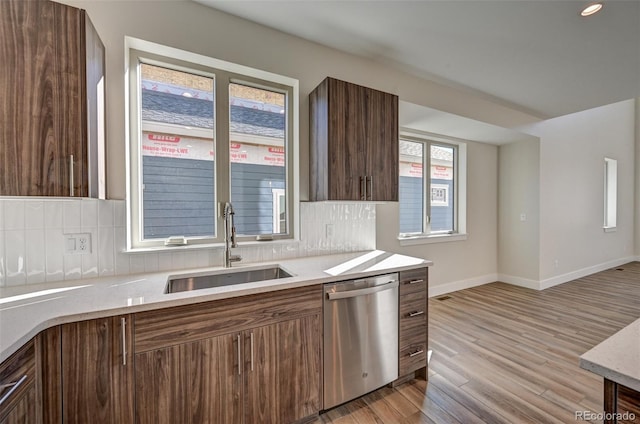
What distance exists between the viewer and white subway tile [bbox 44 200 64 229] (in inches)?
58.3

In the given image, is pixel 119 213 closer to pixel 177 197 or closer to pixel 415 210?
pixel 177 197

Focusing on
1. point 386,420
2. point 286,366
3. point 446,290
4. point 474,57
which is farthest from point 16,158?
point 446,290

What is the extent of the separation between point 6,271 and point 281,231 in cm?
164

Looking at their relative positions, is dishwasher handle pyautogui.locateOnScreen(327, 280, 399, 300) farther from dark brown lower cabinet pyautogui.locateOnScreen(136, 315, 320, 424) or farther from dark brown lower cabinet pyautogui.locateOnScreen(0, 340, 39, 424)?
dark brown lower cabinet pyautogui.locateOnScreen(0, 340, 39, 424)

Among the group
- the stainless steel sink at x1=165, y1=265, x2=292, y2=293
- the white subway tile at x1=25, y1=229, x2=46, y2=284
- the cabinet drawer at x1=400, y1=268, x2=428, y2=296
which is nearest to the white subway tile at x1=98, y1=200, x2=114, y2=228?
the white subway tile at x1=25, y1=229, x2=46, y2=284

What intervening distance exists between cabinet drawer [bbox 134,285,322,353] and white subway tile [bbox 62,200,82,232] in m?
0.84

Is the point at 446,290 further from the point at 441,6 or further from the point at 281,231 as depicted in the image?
the point at 441,6

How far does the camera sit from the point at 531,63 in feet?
8.54

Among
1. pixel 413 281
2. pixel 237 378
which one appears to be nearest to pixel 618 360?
pixel 413 281

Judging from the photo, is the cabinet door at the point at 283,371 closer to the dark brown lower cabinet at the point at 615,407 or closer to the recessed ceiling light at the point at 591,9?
the dark brown lower cabinet at the point at 615,407

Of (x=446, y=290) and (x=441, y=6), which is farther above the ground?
(x=441, y=6)

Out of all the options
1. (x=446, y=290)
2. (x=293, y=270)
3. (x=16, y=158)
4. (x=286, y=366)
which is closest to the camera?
(x=16, y=158)

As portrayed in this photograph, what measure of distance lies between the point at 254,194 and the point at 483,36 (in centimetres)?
237

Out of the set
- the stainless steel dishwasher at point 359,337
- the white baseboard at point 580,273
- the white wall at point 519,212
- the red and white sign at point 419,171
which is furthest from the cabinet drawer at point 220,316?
the white baseboard at point 580,273
